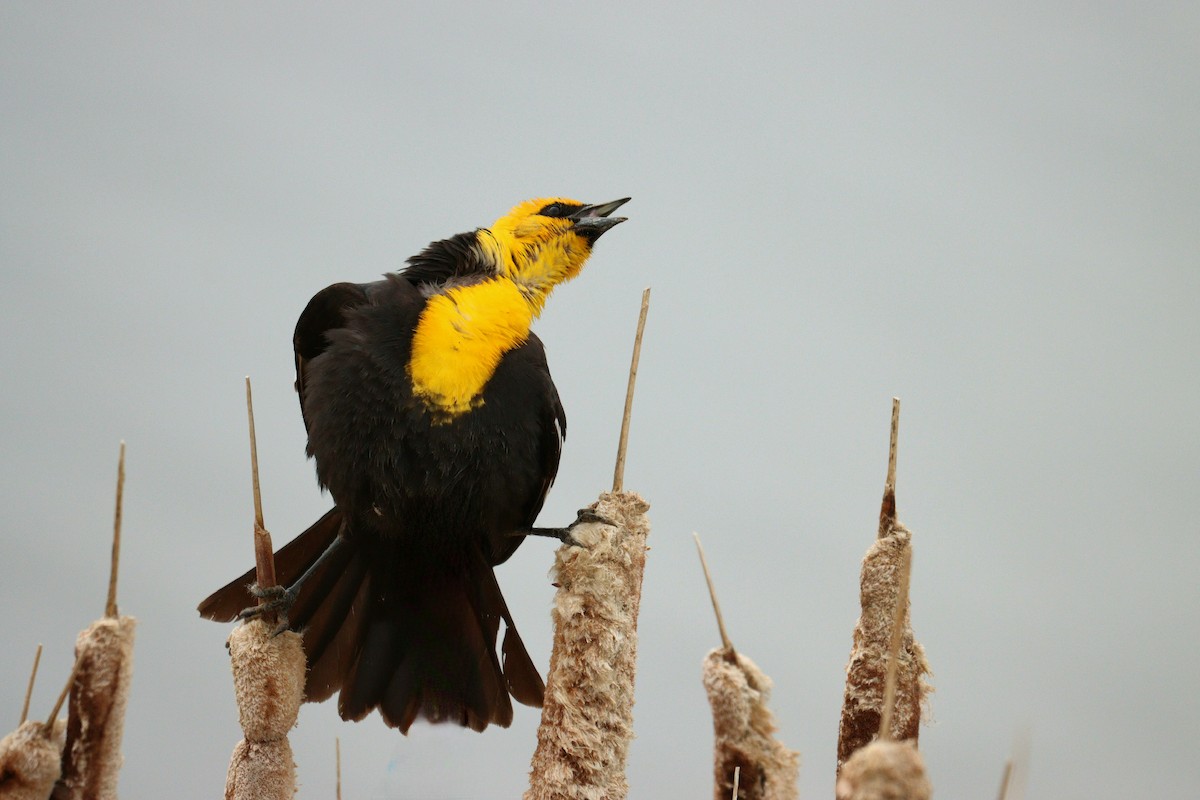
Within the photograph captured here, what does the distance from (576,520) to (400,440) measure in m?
0.39

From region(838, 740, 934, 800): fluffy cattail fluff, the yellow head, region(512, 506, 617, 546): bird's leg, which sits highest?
the yellow head

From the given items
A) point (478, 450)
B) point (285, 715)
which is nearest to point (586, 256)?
point (478, 450)

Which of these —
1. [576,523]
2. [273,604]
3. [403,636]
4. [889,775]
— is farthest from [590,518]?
[889,775]

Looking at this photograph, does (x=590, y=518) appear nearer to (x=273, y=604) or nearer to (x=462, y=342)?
(x=462, y=342)

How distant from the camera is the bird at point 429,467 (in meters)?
2.21

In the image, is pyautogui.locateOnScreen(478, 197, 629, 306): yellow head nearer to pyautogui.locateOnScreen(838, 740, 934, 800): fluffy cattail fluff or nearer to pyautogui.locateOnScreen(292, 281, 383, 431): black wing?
pyautogui.locateOnScreen(292, 281, 383, 431): black wing

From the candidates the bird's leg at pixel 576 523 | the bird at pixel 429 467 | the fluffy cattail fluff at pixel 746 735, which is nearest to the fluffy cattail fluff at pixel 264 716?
the bird at pixel 429 467

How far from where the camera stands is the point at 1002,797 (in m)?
1.22

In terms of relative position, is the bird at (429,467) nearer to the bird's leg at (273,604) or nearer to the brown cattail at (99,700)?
the bird's leg at (273,604)

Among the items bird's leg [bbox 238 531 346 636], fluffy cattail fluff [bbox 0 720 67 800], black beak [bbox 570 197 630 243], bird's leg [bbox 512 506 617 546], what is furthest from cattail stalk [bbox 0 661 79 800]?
black beak [bbox 570 197 630 243]

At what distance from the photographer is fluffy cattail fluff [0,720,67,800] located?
1455 millimetres

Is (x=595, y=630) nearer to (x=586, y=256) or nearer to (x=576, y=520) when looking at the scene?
(x=576, y=520)

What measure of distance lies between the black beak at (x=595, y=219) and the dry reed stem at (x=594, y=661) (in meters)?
0.78

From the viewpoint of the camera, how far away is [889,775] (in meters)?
1.14
